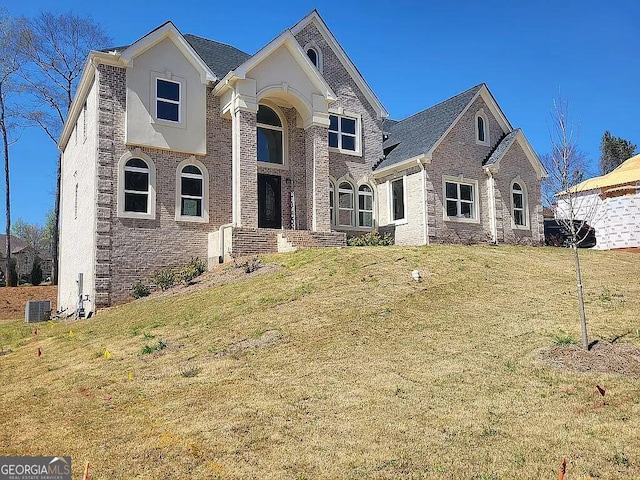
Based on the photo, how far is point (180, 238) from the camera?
18906mm

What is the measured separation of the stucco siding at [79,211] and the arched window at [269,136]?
237 inches

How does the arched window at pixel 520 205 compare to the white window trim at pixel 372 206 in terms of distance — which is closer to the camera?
the white window trim at pixel 372 206

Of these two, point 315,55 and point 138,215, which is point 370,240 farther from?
point 138,215

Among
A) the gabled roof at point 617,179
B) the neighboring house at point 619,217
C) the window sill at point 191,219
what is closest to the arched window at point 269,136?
the window sill at point 191,219

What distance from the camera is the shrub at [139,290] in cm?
1772

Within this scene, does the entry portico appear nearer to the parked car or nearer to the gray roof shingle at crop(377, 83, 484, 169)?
the gray roof shingle at crop(377, 83, 484, 169)

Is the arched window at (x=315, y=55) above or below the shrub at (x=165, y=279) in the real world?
above

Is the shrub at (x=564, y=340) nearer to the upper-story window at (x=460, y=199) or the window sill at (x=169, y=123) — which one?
the upper-story window at (x=460, y=199)

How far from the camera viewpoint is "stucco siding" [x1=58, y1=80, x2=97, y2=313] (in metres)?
18.1

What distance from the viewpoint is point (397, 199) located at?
941 inches

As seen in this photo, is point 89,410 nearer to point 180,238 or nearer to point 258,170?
point 180,238

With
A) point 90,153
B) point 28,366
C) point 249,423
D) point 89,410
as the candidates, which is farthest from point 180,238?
point 249,423

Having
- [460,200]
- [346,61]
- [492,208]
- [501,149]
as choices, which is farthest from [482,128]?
[346,61]

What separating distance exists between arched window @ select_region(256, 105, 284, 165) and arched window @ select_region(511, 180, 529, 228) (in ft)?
35.0
